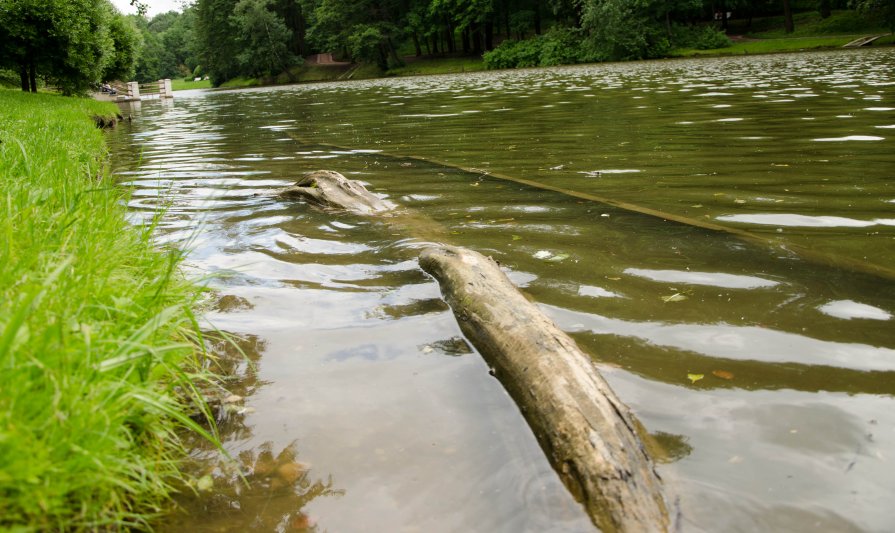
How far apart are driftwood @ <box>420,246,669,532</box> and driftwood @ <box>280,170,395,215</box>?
11.5 feet

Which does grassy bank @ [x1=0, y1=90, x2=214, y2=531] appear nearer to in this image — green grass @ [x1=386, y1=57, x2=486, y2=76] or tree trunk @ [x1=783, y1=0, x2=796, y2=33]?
tree trunk @ [x1=783, y1=0, x2=796, y2=33]

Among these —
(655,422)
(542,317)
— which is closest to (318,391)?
(542,317)

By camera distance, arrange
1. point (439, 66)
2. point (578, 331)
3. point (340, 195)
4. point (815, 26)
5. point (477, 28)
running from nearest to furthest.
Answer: point (578, 331) → point (340, 195) → point (815, 26) → point (439, 66) → point (477, 28)

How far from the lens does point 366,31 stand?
60.7 meters

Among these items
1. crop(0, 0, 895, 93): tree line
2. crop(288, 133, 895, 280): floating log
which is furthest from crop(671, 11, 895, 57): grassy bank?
crop(288, 133, 895, 280): floating log

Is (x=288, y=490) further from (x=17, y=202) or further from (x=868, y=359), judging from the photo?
(x=868, y=359)

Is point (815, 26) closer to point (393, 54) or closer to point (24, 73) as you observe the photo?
point (393, 54)

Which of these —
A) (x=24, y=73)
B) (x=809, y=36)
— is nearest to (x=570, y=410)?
(x=24, y=73)

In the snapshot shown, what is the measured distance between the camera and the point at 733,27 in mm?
53031

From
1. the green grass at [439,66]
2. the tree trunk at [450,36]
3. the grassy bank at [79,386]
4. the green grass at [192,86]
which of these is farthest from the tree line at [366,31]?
the grassy bank at [79,386]

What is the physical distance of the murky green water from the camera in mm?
2455

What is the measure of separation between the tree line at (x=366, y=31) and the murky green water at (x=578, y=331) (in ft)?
64.9

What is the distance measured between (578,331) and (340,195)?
4.10 metres

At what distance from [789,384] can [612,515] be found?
147cm
